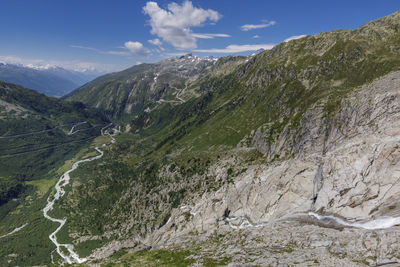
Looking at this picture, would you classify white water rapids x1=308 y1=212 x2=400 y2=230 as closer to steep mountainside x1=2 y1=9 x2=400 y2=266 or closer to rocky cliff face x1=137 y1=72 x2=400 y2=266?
steep mountainside x1=2 y1=9 x2=400 y2=266

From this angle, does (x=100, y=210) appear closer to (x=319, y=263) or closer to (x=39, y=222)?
(x=39, y=222)

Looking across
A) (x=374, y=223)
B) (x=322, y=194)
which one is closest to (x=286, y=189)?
(x=322, y=194)

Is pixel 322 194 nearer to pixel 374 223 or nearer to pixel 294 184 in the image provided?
pixel 294 184

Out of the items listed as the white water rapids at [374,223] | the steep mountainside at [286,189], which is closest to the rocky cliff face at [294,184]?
the white water rapids at [374,223]

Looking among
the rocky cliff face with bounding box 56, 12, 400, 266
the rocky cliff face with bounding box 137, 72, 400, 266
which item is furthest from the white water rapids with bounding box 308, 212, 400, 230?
A: the rocky cliff face with bounding box 137, 72, 400, 266

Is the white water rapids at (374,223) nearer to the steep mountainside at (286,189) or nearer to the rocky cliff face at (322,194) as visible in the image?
the steep mountainside at (286,189)

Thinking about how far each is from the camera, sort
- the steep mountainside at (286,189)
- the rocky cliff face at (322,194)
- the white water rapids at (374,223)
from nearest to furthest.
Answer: the white water rapids at (374,223)
the rocky cliff face at (322,194)
the steep mountainside at (286,189)

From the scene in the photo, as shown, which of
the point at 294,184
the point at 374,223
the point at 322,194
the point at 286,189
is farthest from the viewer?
the point at 286,189

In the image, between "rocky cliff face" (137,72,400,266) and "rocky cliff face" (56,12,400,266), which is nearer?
"rocky cliff face" (137,72,400,266)
